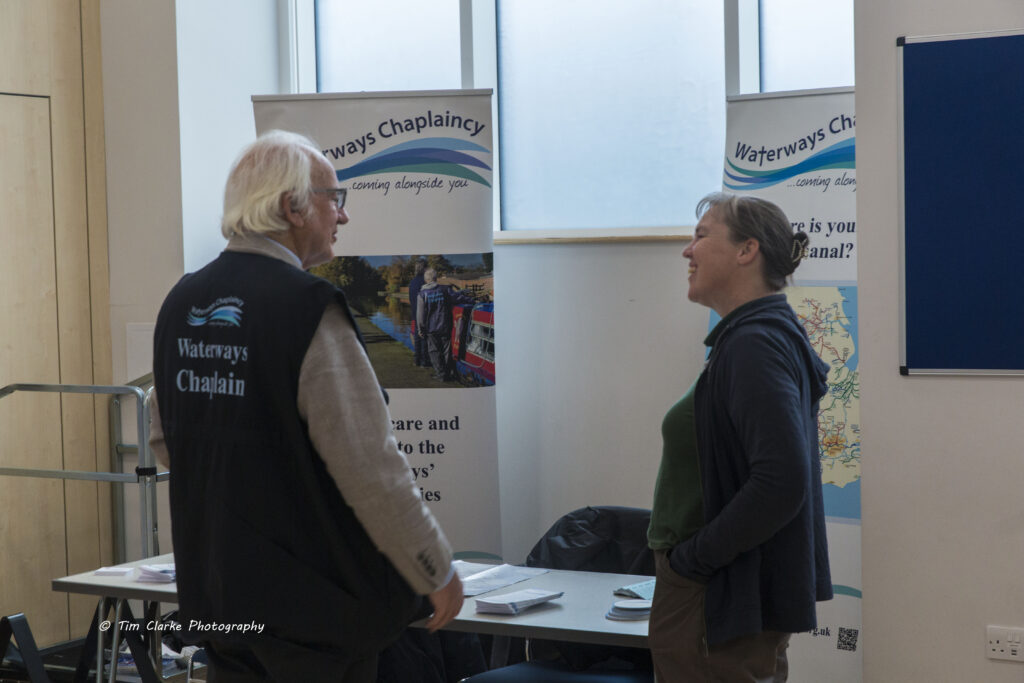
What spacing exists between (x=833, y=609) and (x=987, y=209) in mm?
1581

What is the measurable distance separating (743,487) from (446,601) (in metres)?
0.54

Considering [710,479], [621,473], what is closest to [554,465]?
[621,473]

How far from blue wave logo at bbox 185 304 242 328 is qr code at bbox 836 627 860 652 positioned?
2593 millimetres

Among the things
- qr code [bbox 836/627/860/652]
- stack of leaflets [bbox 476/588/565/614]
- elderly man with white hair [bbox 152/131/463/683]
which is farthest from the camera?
qr code [bbox 836/627/860/652]

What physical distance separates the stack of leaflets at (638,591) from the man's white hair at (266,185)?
1158mm

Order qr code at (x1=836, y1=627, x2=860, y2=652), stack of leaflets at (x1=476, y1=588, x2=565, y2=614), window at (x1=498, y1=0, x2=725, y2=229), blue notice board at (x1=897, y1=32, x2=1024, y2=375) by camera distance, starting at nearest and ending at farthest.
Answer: stack of leaflets at (x1=476, y1=588, x2=565, y2=614) → blue notice board at (x1=897, y1=32, x2=1024, y2=375) → qr code at (x1=836, y1=627, x2=860, y2=652) → window at (x1=498, y1=0, x2=725, y2=229)

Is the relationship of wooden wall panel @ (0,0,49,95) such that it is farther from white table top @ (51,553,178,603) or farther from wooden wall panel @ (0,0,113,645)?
white table top @ (51,553,178,603)

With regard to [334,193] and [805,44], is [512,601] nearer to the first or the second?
[334,193]

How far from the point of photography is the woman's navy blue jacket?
1.75 metres

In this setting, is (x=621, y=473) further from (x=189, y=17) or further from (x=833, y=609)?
(x=189, y=17)

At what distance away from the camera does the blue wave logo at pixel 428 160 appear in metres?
3.89

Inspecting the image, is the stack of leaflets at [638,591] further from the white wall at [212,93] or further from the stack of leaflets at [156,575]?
the white wall at [212,93]

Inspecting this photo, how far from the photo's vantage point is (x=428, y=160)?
391 centimetres

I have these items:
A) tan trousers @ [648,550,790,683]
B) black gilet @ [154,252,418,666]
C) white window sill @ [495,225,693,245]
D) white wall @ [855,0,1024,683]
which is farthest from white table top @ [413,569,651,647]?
white window sill @ [495,225,693,245]
